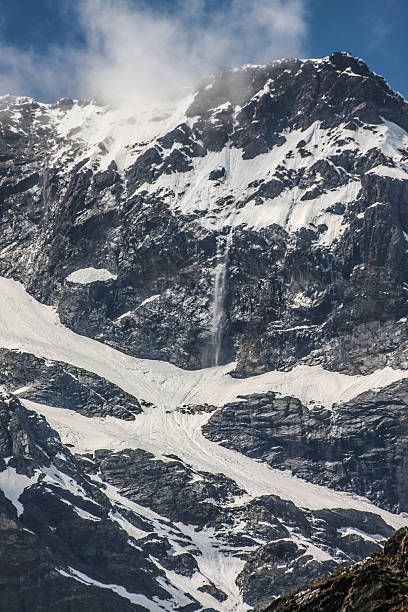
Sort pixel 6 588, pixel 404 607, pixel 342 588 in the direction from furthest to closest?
pixel 6 588, pixel 342 588, pixel 404 607

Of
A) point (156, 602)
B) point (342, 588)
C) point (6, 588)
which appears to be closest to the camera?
point (342, 588)

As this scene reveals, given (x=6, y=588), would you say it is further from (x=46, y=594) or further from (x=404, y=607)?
(x=404, y=607)

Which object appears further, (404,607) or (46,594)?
(46,594)

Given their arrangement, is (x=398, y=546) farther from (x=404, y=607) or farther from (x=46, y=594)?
(x=46, y=594)

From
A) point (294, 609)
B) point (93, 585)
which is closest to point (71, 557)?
point (93, 585)

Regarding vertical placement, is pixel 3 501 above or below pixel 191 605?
above

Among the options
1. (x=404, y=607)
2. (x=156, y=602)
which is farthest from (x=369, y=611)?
(x=156, y=602)
